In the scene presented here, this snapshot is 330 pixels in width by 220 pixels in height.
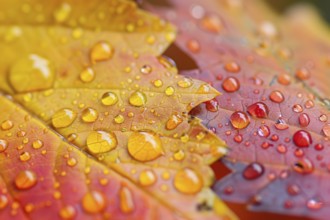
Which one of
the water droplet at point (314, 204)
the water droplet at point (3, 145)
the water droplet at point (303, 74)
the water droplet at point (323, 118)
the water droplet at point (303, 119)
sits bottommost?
the water droplet at point (3, 145)

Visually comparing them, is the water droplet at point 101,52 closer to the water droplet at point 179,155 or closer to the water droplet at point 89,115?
the water droplet at point 89,115

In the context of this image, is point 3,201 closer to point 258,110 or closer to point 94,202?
point 94,202

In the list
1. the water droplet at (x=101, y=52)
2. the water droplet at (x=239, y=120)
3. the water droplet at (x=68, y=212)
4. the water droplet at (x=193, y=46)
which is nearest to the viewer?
the water droplet at (x=68, y=212)

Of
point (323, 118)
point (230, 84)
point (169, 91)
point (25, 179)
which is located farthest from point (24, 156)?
point (323, 118)

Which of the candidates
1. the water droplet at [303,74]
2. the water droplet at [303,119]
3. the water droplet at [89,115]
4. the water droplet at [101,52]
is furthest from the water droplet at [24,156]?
the water droplet at [303,74]

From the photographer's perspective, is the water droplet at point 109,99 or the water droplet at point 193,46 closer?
the water droplet at point 109,99

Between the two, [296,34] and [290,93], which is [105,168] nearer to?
[290,93]
